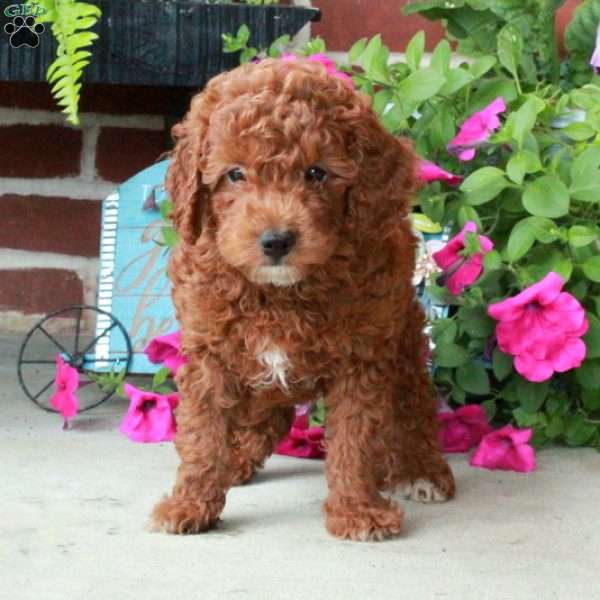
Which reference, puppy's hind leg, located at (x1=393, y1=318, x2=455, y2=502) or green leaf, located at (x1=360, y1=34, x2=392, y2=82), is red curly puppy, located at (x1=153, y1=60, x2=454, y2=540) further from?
green leaf, located at (x1=360, y1=34, x2=392, y2=82)

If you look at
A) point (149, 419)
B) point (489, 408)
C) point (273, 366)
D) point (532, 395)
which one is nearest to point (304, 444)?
point (149, 419)

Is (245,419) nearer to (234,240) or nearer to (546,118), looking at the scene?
(234,240)

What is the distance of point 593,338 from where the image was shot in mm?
3662

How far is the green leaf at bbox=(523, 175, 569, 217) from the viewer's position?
11.7 ft

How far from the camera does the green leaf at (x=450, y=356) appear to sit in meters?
3.76

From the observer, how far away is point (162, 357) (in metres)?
3.92

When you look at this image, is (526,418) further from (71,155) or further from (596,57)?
(71,155)

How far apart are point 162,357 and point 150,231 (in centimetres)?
49

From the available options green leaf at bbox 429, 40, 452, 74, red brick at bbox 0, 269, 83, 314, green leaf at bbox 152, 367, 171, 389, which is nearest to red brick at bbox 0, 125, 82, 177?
red brick at bbox 0, 269, 83, 314

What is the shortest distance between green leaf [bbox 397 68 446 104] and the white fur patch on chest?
1.09 m

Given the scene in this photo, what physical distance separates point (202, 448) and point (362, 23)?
2327mm

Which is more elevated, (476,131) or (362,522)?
(476,131)

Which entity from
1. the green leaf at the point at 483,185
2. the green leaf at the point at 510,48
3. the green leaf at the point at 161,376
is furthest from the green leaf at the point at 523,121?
the green leaf at the point at 161,376

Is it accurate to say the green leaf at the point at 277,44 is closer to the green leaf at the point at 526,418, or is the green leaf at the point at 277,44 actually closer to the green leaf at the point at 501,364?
the green leaf at the point at 501,364
